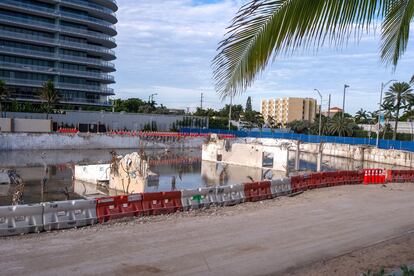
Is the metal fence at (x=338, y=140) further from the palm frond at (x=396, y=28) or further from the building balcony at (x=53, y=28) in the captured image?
the palm frond at (x=396, y=28)

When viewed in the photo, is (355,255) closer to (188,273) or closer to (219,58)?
(188,273)

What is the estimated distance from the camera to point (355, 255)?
10672 mm

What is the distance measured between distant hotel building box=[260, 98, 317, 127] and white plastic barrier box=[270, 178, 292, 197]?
13713 cm

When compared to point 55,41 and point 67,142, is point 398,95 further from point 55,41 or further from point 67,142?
point 55,41

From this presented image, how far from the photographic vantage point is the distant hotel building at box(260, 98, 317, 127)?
6486 inches

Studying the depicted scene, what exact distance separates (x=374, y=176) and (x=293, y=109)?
5537 inches

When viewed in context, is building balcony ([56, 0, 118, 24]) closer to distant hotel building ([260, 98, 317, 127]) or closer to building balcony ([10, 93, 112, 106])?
building balcony ([10, 93, 112, 106])

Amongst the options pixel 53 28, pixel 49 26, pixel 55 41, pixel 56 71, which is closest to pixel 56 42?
pixel 55 41

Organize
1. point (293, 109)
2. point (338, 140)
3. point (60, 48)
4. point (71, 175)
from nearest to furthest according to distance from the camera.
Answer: point (71, 175), point (338, 140), point (60, 48), point (293, 109)

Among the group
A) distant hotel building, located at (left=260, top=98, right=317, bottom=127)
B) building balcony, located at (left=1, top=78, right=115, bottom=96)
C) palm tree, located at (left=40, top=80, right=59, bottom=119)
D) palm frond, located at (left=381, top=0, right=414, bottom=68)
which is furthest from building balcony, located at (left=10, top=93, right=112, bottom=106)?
palm frond, located at (left=381, top=0, right=414, bottom=68)

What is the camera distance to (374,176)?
29.3 metres

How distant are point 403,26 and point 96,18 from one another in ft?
372

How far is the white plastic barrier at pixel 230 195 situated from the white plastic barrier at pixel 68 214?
566 cm

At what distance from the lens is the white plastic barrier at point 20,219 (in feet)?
39.7
